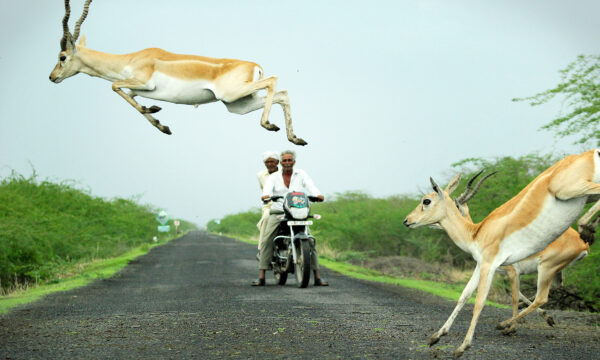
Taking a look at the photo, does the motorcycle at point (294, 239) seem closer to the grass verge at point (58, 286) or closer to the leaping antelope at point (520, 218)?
the leaping antelope at point (520, 218)

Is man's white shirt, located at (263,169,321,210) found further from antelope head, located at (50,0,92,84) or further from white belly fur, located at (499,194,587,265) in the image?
antelope head, located at (50,0,92,84)

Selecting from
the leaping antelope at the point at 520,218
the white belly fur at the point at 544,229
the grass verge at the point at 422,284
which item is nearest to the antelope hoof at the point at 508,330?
the leaping antelope at the point at 520,218

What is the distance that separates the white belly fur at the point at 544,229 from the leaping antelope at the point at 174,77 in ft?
11.0

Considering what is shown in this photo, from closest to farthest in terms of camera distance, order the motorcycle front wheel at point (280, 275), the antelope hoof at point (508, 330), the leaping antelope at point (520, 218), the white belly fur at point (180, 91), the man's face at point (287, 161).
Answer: the white belly fur at point (180, 91) < the leaping antelope at point (520, 218) < the antelope hoof at point (508, 330) < the man's face at point (287, 161) < the motorcycle front wheel at point (280, 275)

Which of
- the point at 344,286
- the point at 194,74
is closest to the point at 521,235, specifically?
the point at 194,74

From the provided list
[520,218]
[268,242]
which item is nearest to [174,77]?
[520,218]

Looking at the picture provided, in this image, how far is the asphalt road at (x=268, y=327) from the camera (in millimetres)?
6355

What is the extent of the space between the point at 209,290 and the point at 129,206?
118 feet

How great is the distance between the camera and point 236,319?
852cm

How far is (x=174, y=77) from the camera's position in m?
2.47

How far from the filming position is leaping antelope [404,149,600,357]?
16.2 ft

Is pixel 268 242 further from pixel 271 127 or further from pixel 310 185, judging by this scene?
pixel 271 127

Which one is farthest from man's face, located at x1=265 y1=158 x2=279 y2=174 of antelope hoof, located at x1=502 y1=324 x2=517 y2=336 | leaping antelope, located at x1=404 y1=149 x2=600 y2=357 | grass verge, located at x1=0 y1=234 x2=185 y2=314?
antelope hoof, located at x1=502 y1=324 x2=517 y2=336

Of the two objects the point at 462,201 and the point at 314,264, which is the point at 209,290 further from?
the point at 462,201
